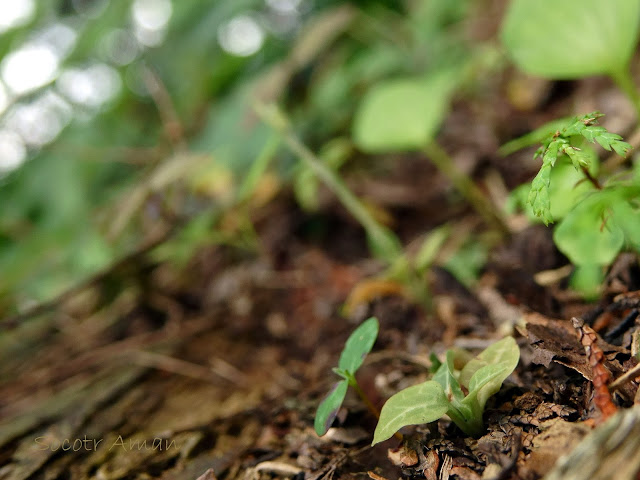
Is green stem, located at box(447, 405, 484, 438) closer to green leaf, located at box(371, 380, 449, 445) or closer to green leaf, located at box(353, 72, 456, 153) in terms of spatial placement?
green leaf, located at box(371, 380, 449, 445)

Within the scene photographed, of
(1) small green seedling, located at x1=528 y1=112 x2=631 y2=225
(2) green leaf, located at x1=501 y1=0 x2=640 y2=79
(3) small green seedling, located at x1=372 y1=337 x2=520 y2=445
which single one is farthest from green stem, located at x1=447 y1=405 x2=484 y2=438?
(2) green leaf, located at x1=501 y1=0 x2=640 y2=79

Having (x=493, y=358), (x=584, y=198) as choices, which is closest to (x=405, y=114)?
(x=584, y=198)

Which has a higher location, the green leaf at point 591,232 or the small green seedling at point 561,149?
the small green seedling at point 561,149

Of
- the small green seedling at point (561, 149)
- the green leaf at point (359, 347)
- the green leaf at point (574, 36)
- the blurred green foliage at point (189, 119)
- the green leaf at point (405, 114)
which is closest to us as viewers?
the small green seedling at point (561, 149)

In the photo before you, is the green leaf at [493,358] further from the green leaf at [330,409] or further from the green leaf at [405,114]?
the green leaf at [405,114]

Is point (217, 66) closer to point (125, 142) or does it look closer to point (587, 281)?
point (125, 142)

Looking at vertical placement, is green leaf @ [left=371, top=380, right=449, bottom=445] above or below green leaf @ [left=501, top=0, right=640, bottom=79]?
below

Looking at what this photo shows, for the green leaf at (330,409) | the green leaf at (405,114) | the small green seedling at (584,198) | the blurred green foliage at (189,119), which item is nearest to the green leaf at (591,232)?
the small green seedling at (584,198)
